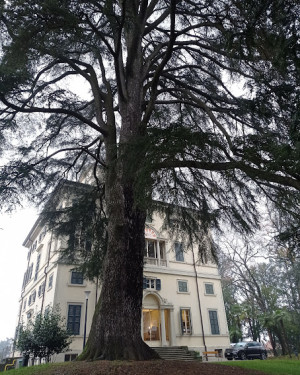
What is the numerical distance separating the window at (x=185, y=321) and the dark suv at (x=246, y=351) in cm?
281

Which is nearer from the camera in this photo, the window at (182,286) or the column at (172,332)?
the column at (172,332)

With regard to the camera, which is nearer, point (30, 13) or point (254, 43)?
point (254, 43)

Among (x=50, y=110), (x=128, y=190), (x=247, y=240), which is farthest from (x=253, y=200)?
(x=50, y=110)

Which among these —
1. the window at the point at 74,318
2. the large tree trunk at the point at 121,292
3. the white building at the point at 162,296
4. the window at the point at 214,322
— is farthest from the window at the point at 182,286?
the large tree trunk at the point at 121,292

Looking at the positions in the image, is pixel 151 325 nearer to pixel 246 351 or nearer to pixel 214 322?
pixel 214 322

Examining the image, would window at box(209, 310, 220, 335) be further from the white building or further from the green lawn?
the green lawn

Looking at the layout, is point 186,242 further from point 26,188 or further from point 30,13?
point 30,13

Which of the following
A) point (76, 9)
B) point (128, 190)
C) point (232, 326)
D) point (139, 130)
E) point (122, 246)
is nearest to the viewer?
point (76, 9)

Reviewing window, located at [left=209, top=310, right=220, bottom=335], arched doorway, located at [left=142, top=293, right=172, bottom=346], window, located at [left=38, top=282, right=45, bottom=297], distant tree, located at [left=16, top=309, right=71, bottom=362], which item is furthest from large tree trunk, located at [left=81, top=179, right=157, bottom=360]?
window, located at [left=209, top=310, right=220, bottom=335]

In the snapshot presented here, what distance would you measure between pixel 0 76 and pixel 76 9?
1910mm

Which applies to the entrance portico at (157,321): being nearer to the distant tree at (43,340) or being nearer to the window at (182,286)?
the window at (182,286)

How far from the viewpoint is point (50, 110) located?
21.8ft

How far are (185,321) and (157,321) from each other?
194 cm

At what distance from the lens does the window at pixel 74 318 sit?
1611cm
